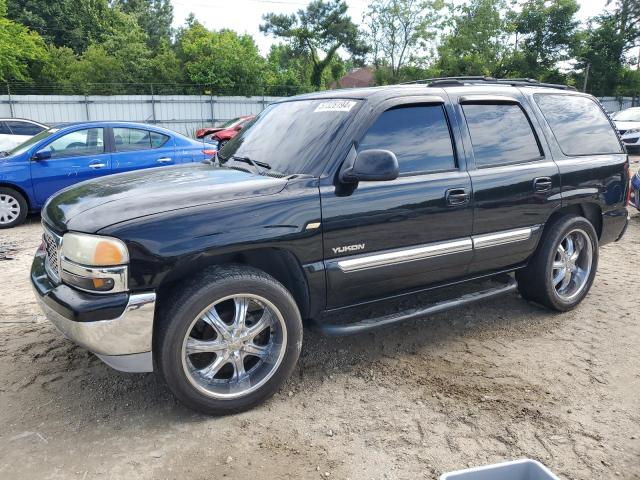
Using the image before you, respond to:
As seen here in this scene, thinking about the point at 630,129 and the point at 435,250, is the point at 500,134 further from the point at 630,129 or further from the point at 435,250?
the point at 630,129

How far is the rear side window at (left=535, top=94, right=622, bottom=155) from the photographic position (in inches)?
170

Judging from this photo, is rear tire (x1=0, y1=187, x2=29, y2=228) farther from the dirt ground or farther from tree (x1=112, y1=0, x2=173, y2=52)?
tree (x1=112, y1=0, x2=173, y2=52)

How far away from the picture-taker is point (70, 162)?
764 cm

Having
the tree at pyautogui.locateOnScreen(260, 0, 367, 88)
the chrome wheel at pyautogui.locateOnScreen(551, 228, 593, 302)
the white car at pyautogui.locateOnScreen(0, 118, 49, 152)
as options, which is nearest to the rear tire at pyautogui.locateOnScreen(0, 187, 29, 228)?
the white car at pyautogui.locateOnScreen(0, 118, 49, 152)

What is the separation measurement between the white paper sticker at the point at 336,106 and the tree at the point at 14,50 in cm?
2853

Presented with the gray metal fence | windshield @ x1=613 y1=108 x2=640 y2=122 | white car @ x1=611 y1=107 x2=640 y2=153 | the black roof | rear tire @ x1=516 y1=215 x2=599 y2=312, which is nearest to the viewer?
the black roof

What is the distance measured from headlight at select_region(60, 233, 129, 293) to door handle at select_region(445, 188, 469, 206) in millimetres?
2093

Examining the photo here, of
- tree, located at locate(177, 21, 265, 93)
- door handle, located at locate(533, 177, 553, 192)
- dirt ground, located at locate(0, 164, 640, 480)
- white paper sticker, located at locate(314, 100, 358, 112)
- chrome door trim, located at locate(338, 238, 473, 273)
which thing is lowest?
dirt ground, located at locate(0, 164, 640, 480)

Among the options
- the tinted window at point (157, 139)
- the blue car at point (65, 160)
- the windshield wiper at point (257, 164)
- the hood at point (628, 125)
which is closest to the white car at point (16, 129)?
the blue car at point (65, 160)

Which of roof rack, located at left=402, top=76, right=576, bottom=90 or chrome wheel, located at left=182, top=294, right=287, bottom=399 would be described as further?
roof rack, located at left=402, top=76, right=576, bottom=90

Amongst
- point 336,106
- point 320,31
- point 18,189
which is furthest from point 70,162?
point 320,31

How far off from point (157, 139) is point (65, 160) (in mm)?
1377

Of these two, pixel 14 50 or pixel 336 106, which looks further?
pixel 14 50

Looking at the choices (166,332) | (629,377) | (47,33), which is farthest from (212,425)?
(47,33)
